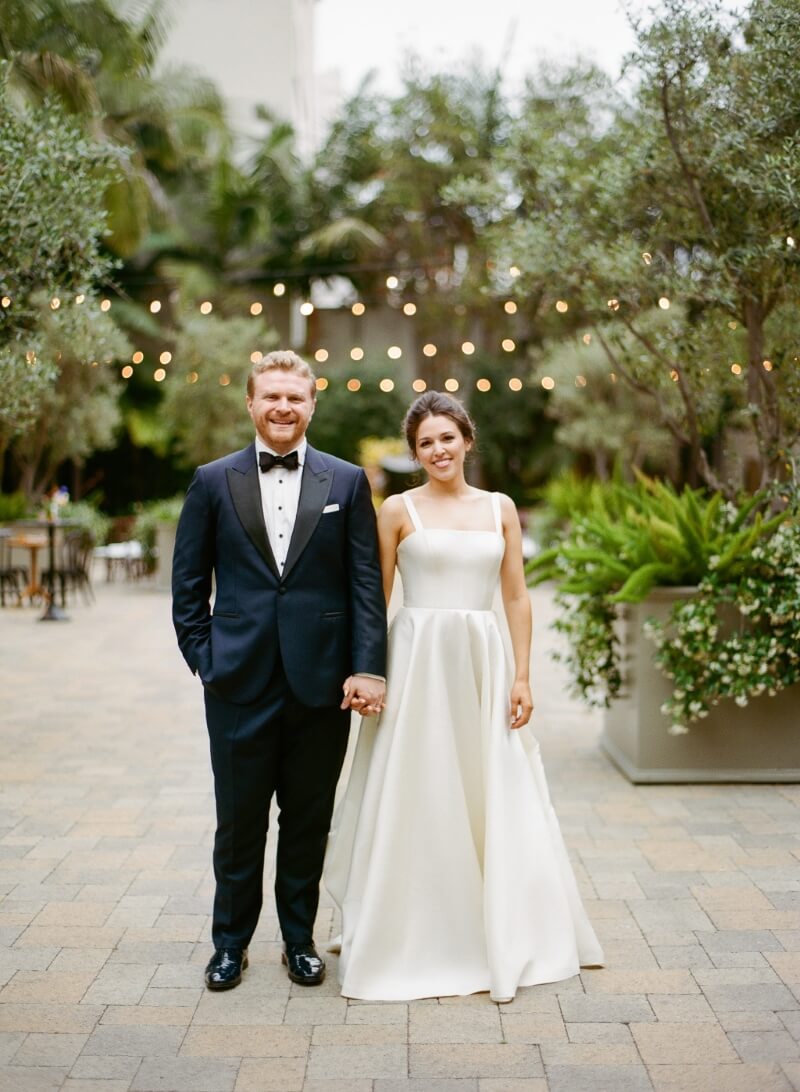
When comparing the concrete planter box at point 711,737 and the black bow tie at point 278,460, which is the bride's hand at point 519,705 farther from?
the concrete planter box at point 711,737

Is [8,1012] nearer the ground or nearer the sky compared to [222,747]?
nearer the ground

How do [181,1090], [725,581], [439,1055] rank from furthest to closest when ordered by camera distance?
1. [725,581]
2. [439,1055]
3. [181,1090]

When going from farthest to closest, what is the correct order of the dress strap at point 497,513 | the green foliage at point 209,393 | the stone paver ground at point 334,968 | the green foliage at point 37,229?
the green foliage at point 209,393 → the green foliage at point 37,229 → the dress strap at point 497,513 → the stone paver ground at point 334,968

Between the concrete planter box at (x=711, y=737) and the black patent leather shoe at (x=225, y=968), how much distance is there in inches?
122

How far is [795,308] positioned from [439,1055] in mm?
4817

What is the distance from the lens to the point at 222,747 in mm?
3557

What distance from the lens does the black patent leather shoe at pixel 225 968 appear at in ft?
11.7

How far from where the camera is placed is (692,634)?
5844 mm

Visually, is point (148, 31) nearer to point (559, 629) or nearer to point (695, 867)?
point (559, 629)

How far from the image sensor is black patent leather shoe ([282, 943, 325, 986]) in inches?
142

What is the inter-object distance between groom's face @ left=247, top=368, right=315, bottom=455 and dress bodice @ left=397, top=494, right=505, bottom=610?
1.69 feet

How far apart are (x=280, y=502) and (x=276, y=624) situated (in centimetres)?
37

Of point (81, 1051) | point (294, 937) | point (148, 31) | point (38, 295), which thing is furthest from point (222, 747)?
point (148, 31)

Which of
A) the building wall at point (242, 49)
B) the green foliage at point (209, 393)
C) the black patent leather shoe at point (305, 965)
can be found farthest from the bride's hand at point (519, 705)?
the building wall at point (242, 49)
